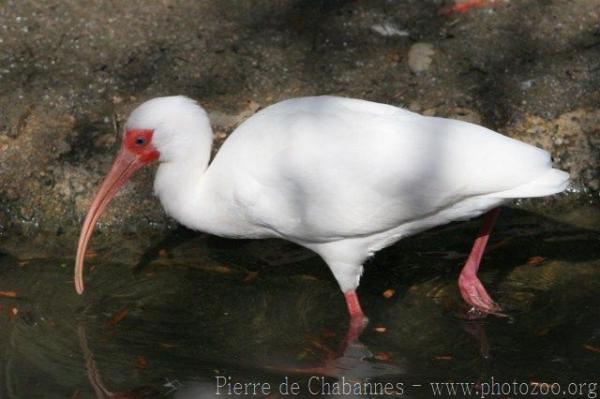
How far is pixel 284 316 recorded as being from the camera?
19.2 ft

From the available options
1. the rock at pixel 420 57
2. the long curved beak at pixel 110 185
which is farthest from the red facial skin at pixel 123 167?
the rock at pixel 420 57

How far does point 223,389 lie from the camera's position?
5.23m

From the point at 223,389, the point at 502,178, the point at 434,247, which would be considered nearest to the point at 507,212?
the point at 434,247

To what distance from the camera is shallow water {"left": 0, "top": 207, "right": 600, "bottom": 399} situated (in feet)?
17.5

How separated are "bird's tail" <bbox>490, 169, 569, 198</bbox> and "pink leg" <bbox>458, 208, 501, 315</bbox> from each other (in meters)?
0.56

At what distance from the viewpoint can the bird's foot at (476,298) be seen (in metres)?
5.89

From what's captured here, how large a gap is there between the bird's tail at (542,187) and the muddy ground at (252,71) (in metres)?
1.52

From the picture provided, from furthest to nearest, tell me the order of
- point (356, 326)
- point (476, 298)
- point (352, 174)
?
1. point (476, 298)
2. point (356, 326)
3. point (352, 174)

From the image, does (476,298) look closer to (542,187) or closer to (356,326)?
(356,326)

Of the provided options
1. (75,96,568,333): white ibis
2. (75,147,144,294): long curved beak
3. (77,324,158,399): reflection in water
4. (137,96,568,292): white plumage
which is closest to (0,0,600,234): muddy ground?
(75,147,144,294): long curved beak

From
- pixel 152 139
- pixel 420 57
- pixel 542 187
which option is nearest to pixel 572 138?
pixel 420 57

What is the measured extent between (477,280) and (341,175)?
1056 millimetres

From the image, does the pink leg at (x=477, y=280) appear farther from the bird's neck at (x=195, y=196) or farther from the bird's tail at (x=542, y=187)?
the bird's neck at (x=195, y=196)

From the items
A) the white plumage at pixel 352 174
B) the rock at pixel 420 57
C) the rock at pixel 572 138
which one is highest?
the white plumage at pixel 352 174
